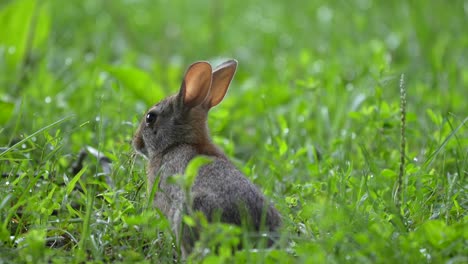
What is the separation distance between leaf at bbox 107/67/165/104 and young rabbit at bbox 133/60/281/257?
175 centimetres

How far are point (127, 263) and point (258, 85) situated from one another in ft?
13.7

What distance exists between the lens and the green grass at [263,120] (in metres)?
3.79

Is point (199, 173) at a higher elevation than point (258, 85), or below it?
higher

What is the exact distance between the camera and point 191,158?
178 inches

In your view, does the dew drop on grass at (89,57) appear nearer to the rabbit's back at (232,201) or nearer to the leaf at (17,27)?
the leaf at (17,27)

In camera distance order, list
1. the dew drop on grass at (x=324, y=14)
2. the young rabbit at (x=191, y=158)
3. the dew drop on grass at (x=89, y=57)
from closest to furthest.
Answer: the young rabbit at (x=191, y=158) < the dew drop on grass at (x=89, y=57) < the dew drop on grass at (x=324, y=14)

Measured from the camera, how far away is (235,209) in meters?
3.87

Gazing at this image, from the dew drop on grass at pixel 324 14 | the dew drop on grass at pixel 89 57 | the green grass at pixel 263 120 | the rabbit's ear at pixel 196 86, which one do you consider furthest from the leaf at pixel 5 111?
the dew drop on grass at pixel 324 14

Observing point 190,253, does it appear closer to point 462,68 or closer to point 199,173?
point 199,173

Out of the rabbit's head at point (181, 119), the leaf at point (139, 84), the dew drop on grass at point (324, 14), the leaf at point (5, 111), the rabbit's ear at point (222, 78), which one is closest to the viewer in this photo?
the rabbit's head at point (181, 119)

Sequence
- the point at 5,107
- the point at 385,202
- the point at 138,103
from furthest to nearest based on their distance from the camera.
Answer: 1. the point at 138,103
2. the point at 5,107
3. the point at 385,202

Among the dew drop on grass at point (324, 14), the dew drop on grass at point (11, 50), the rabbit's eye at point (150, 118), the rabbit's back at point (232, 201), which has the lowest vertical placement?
the dew drop on grass at point (324, 14)

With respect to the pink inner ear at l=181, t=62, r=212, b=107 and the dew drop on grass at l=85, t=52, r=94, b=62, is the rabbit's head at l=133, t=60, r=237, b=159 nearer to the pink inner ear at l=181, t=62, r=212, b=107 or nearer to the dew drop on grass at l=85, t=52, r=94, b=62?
the pink inner ear at l=181, t=62, r=212, b=107

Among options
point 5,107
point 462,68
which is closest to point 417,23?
point 462,68
